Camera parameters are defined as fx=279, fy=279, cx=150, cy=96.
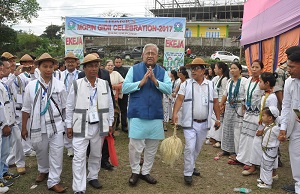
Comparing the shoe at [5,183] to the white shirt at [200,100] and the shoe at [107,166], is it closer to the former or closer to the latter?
the shoe at [107,166]

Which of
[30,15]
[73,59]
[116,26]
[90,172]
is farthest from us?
[30,15]

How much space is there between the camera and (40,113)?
3832 mm

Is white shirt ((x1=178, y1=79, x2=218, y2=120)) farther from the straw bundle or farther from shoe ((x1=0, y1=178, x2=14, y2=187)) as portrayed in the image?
shoe ((x1=0, y1=178, x2=14, y2=187))

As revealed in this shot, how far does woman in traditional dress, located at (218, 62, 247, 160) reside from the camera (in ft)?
17.3

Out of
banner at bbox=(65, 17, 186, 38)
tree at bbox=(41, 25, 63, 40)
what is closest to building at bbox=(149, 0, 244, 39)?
tree at bbox=(41, 25, 63, 40)

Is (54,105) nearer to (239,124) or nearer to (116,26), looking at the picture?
(239,124)

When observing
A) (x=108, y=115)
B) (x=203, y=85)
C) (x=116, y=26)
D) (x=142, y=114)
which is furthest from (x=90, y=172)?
(x=116, y=26)

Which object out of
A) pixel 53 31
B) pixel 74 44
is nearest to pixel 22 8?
pixel 53 31

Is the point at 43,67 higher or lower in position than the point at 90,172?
higher

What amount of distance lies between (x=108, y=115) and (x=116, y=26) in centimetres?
757

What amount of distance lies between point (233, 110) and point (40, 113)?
3.53m

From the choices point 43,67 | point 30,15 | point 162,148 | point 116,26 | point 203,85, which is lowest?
point 162,148

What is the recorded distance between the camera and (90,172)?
4168mm

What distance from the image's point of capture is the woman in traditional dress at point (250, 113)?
4.73 m
